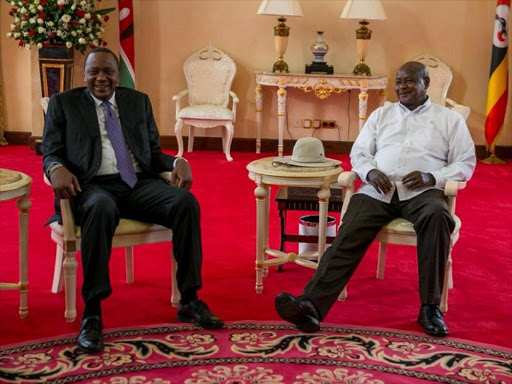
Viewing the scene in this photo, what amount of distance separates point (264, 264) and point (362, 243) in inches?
25.0

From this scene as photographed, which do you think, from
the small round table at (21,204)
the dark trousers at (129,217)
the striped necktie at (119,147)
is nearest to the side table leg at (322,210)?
the dark trousers at (129,217)

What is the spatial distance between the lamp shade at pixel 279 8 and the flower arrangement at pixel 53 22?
1599mm

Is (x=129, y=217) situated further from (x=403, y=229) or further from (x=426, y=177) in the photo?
(x=426, y=177)

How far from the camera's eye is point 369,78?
319 inches

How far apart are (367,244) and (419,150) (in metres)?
0.61

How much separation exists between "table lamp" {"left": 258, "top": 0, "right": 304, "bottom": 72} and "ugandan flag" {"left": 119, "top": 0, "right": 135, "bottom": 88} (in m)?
1.38

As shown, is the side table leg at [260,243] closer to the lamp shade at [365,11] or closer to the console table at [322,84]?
the console table at [322,84]

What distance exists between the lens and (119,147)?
155 inches

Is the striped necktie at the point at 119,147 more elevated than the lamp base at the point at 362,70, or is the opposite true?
the lamp base at the point at 362,70

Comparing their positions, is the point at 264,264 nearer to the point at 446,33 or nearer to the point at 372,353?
the point at 372,353

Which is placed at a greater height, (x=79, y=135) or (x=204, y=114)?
(x=79, y=135)

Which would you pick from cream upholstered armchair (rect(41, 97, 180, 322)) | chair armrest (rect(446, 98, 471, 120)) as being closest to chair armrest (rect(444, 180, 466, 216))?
cream upholstered armchair (rect(41, 97, 180, 322))

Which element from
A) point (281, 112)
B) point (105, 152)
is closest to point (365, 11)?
point (281, 112)

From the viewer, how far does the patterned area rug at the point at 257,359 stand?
3.21 metres
